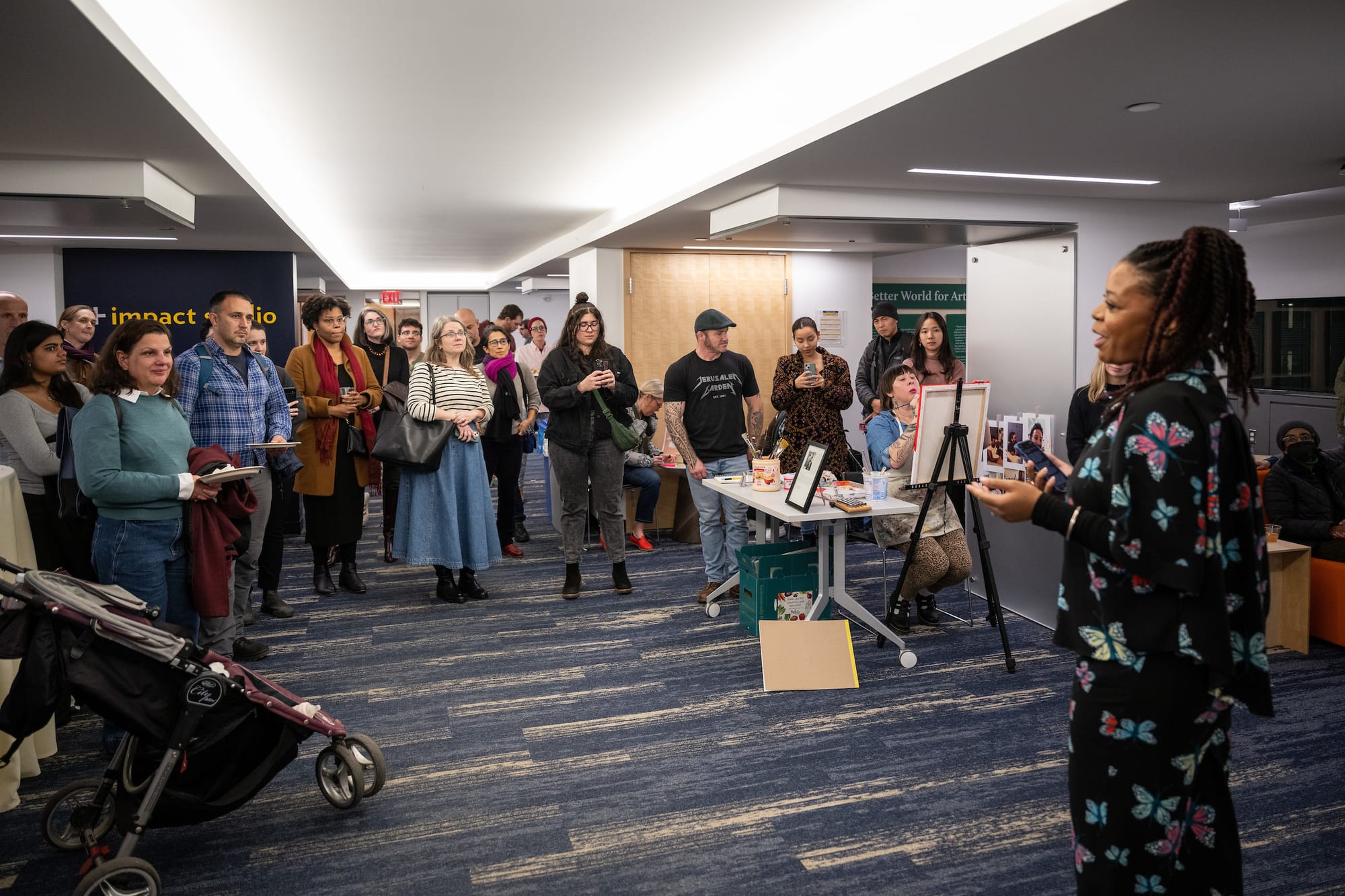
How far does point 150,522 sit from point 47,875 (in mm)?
1161

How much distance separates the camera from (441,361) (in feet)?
17.9

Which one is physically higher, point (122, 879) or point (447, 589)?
point (447, 589)

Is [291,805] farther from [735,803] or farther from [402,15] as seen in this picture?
[402,15]

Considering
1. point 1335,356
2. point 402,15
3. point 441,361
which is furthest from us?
point 1335,356

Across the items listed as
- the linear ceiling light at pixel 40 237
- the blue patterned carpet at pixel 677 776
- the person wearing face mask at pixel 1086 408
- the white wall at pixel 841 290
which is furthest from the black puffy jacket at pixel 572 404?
the linear ceiling light at pixel 40 237

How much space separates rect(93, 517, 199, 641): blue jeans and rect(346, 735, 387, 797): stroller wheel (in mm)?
702

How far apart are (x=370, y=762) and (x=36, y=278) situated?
7563 mm

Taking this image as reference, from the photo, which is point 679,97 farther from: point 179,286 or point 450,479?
point 179,286

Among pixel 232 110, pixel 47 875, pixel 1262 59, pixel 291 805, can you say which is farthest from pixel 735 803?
pixel 232 110

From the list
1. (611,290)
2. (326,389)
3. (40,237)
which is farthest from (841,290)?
(40,237)

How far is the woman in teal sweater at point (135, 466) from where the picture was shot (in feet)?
10.5

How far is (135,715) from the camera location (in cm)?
254

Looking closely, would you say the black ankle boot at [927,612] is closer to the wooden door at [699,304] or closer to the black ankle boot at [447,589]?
the black ankle boot at [447,589]

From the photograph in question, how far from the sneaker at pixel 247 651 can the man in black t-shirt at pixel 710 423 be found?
2.41m
